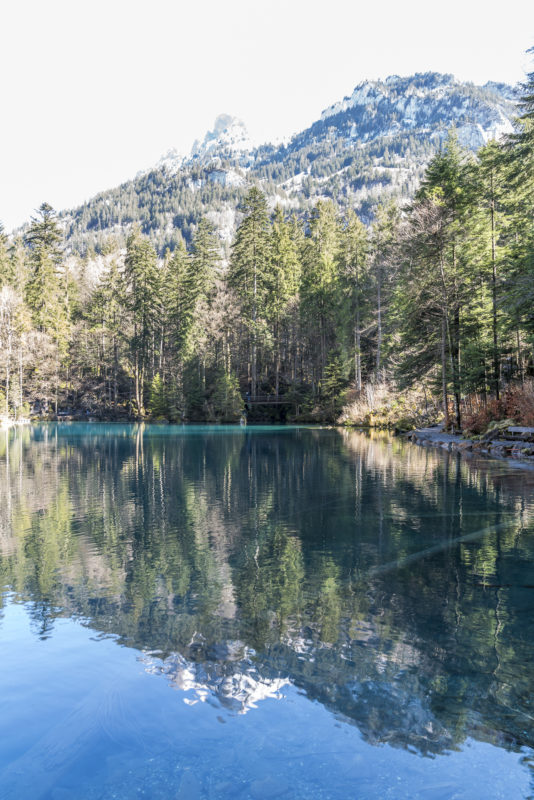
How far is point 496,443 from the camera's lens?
2077cm

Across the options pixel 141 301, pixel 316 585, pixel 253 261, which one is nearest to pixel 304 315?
pixel 253 261

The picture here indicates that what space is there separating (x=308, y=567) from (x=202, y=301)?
159 feet

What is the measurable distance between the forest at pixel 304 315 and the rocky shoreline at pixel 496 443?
947mm

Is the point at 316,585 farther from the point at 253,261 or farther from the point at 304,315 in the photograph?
the point at 253,261

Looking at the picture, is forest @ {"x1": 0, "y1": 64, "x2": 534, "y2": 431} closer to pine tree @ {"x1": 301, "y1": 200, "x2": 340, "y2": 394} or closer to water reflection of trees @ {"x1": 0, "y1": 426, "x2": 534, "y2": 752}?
pine tree @ {"x1": 301, "y1": 200, "x2": 340, "y2": 394}

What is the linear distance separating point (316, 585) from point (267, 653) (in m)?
1.82

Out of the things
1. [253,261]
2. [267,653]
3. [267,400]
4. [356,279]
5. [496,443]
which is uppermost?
[253,261]

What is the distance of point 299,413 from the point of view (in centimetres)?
4894

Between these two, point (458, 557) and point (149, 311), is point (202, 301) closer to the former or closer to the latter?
point (149, 311)

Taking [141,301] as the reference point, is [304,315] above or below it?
below

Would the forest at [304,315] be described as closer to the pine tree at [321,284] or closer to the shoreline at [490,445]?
the pine tree at [321,284]

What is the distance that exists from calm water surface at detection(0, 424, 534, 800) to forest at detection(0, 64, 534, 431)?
14065 millimetres

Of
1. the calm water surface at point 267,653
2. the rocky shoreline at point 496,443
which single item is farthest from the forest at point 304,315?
the calm water surface at point 267,653

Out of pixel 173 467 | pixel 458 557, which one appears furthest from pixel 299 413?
pixel 458 557
